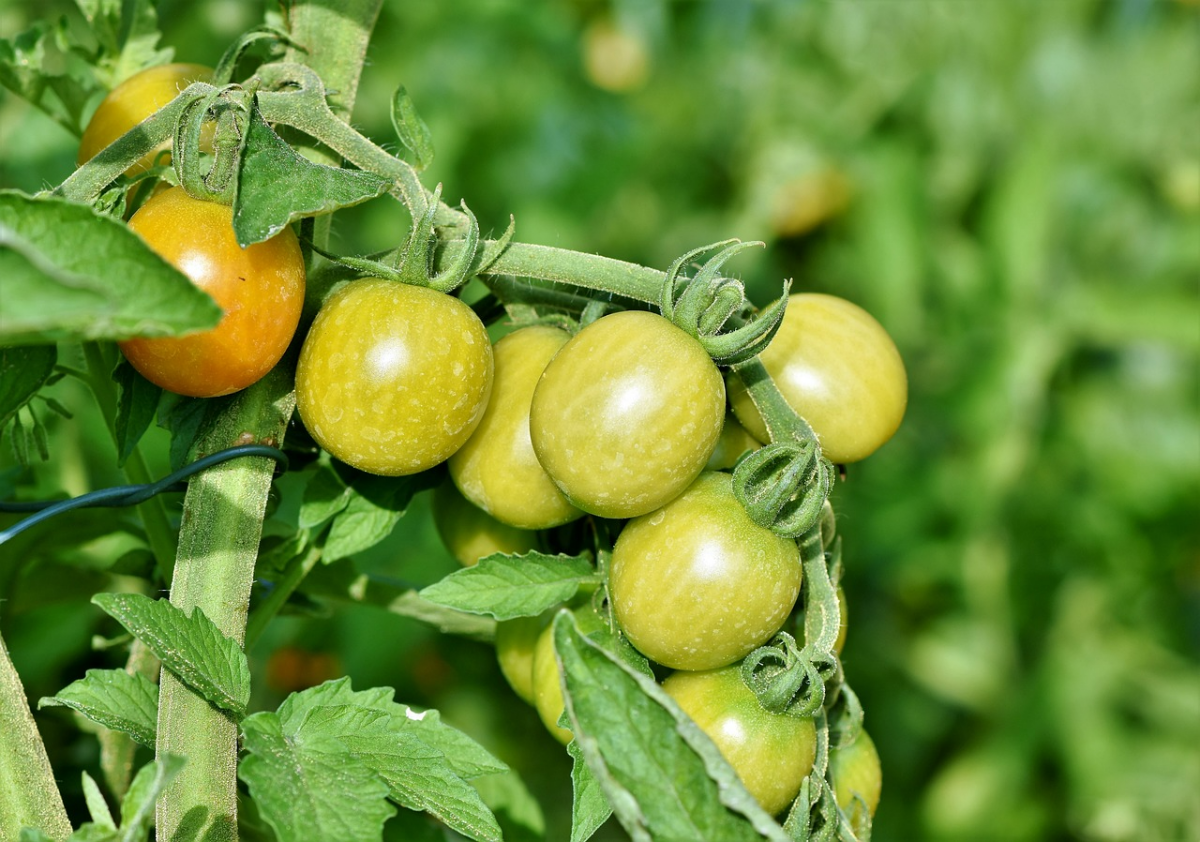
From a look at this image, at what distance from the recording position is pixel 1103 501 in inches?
112

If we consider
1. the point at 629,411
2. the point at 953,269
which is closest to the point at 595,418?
the point at 629,411

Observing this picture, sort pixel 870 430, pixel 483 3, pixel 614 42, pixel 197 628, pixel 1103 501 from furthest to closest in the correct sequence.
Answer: pixel 614 42
pixel 1103 501
pixel 483 3
pixel 870 430
pixel 197 628

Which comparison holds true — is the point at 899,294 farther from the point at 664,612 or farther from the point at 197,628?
the point at 197,628

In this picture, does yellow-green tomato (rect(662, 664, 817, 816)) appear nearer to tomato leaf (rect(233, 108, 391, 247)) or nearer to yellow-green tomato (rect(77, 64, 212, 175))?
tomato leaf (rect(233, 108, 391, 247))

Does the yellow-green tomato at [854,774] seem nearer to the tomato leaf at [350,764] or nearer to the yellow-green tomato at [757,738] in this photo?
the yellow-green tomato at [757,738]

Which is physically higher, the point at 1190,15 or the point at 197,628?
the point at 197,628

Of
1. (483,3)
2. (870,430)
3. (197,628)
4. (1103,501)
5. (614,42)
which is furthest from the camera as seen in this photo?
(614,42)

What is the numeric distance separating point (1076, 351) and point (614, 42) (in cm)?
150

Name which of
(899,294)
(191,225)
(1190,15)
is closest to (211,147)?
(191,225)

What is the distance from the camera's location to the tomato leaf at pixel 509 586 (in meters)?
0.82

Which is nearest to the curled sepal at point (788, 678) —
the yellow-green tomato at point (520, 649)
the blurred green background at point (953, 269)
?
the yellow-green tomato at point (520, 649)

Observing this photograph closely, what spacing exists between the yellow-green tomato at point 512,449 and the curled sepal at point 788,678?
19cm

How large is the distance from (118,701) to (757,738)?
16.1 inches

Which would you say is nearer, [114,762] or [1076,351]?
[114,762]
